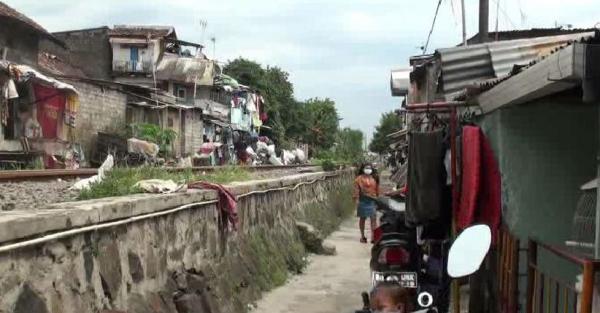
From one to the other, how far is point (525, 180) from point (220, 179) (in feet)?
17.8

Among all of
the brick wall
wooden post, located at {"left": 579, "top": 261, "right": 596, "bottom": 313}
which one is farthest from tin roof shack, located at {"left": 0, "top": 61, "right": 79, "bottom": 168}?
wooden post, located at {"left": 579, "top": 261, "right": 596, "bottom": 313}

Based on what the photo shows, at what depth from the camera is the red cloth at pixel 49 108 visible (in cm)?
2144

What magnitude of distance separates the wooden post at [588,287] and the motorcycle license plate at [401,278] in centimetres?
220

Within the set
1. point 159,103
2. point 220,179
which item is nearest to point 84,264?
point 220,179

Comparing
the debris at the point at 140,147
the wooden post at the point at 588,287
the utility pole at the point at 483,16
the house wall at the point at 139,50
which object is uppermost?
the house wall at the point at 139,50

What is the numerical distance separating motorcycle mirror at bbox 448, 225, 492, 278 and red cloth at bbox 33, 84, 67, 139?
19.6 meters

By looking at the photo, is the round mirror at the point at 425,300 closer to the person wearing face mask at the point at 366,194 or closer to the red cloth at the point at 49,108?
the person wearing face mask at the point at 366,194

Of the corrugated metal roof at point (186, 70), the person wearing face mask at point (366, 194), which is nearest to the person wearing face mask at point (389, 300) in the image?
the person wearing face mask at point (366, 194)

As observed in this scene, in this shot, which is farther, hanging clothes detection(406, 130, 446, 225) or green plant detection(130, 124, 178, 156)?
green plant detection(130, 124, 178, 156)

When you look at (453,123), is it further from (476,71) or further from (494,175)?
(476,71)

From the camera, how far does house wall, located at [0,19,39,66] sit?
989 inches

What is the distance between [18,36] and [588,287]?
26768 mm

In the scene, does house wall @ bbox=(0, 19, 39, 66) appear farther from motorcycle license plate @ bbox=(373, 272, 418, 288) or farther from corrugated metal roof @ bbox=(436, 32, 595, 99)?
motorcycle license plate @ bbox=(373, 272, 418, 288)

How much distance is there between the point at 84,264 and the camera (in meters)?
4.37
